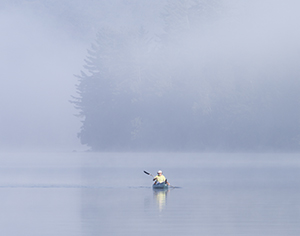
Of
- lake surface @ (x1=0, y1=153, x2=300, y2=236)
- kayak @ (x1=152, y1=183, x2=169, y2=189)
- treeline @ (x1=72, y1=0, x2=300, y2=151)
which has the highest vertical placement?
treeline @ (x1=72, y1=0, x2=300, y2=151)

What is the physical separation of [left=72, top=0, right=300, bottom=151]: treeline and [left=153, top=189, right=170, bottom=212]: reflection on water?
49.9 meters

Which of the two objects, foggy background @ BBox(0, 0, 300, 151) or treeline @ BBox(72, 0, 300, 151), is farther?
treeline @ BBox(72, 0, 300, 151)

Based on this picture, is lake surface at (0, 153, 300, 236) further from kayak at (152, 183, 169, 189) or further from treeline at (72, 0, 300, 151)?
treeline at (72, 0, 300, 151)

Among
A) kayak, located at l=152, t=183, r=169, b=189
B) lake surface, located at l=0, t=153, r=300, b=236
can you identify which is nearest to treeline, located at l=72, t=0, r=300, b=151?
lake surface, located at l=0, t=153, r=300, b=236

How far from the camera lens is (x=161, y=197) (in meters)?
26.8

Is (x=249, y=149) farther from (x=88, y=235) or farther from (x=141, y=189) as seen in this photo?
(x=88, y=235)

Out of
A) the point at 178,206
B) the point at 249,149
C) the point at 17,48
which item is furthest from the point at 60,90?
the point at 178,206

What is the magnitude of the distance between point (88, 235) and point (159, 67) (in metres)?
74.2

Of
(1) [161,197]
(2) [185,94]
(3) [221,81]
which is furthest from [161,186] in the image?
(2) [185,94]

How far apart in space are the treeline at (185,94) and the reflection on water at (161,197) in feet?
164

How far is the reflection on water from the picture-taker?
23.4 metres

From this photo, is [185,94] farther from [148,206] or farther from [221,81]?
[148,206]

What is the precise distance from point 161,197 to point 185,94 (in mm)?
61198

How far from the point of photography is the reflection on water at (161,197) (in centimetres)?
2345
